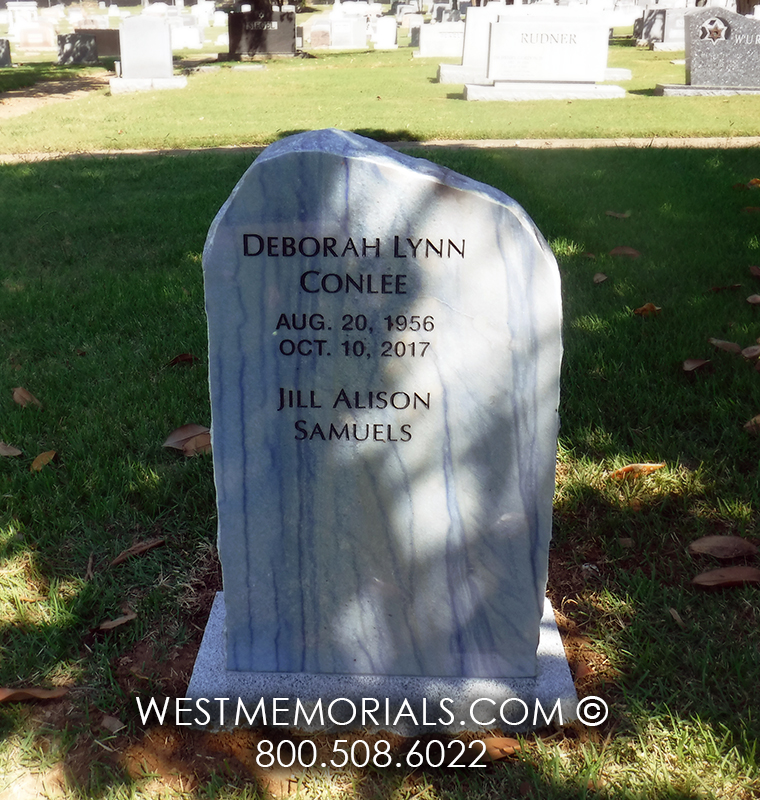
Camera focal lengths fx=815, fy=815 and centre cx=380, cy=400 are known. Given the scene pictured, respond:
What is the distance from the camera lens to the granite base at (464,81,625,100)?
1270cm

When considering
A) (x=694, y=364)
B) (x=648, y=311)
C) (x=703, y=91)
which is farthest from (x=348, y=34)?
(x=694, y=364)

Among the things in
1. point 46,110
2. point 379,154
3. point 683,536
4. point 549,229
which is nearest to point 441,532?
point 379,154

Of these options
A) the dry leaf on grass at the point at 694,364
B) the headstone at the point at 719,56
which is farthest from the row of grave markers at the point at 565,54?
the dry leaf on grass at the point at 694,364

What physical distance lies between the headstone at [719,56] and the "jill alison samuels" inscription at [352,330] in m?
12.5

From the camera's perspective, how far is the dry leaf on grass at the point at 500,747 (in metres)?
1.90

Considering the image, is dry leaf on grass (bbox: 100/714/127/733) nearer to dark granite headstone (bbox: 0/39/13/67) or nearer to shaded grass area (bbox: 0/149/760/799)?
shaded grass area (bbox: 0/149/760/799)

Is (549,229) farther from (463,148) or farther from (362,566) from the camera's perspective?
(362,566)

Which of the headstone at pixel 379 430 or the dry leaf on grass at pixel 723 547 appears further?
the dry leaf on grass at pixel 723 547

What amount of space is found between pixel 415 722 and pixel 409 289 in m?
1.06

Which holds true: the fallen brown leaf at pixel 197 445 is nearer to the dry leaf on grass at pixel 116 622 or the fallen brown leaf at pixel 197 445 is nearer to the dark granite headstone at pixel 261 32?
the dry leaf on grass at pixel 116 622

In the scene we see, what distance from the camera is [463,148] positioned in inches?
318

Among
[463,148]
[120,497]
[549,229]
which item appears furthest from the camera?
[463,148]

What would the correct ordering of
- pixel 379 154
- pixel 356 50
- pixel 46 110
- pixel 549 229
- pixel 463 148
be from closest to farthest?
1. pixel 379 154
2. pixel 549 229
3. pixel 463 148
4. pixel 46 110
5. pixel 356 50

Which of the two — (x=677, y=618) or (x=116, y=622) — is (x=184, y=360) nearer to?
(x=116, y=622)
